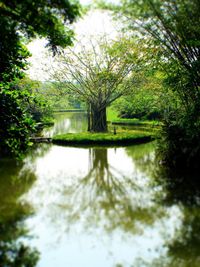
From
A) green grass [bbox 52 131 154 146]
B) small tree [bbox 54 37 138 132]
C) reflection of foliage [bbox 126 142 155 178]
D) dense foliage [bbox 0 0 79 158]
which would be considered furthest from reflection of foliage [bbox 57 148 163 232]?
small tree [bbox 54 37 138 132]

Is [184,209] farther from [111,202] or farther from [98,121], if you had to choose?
[98,121]

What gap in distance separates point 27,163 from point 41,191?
6.27m

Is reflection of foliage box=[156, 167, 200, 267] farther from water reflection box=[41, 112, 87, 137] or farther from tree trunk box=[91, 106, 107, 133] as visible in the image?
water reflection box=[41, 112, 87, 137]

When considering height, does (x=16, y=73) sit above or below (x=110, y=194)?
above

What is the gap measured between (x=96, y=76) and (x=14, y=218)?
23193mm

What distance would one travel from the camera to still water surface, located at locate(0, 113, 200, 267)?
22.0 feet

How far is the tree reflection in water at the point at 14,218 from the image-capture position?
6.60m

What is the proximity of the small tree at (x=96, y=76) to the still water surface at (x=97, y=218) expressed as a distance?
15.8 meters

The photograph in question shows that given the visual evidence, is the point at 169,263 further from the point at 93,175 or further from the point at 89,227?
the point at 93,175

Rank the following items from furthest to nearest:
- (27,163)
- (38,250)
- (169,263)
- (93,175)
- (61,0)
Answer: (27,163), (93,175), (61,0), (38,250), (169,263)

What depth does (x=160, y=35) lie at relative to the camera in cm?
1468

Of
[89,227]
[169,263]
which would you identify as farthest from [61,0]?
[169,263]

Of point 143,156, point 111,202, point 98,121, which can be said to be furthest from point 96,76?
point 111,202

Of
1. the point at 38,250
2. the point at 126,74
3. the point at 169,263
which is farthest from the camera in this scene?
the point at 126,74
